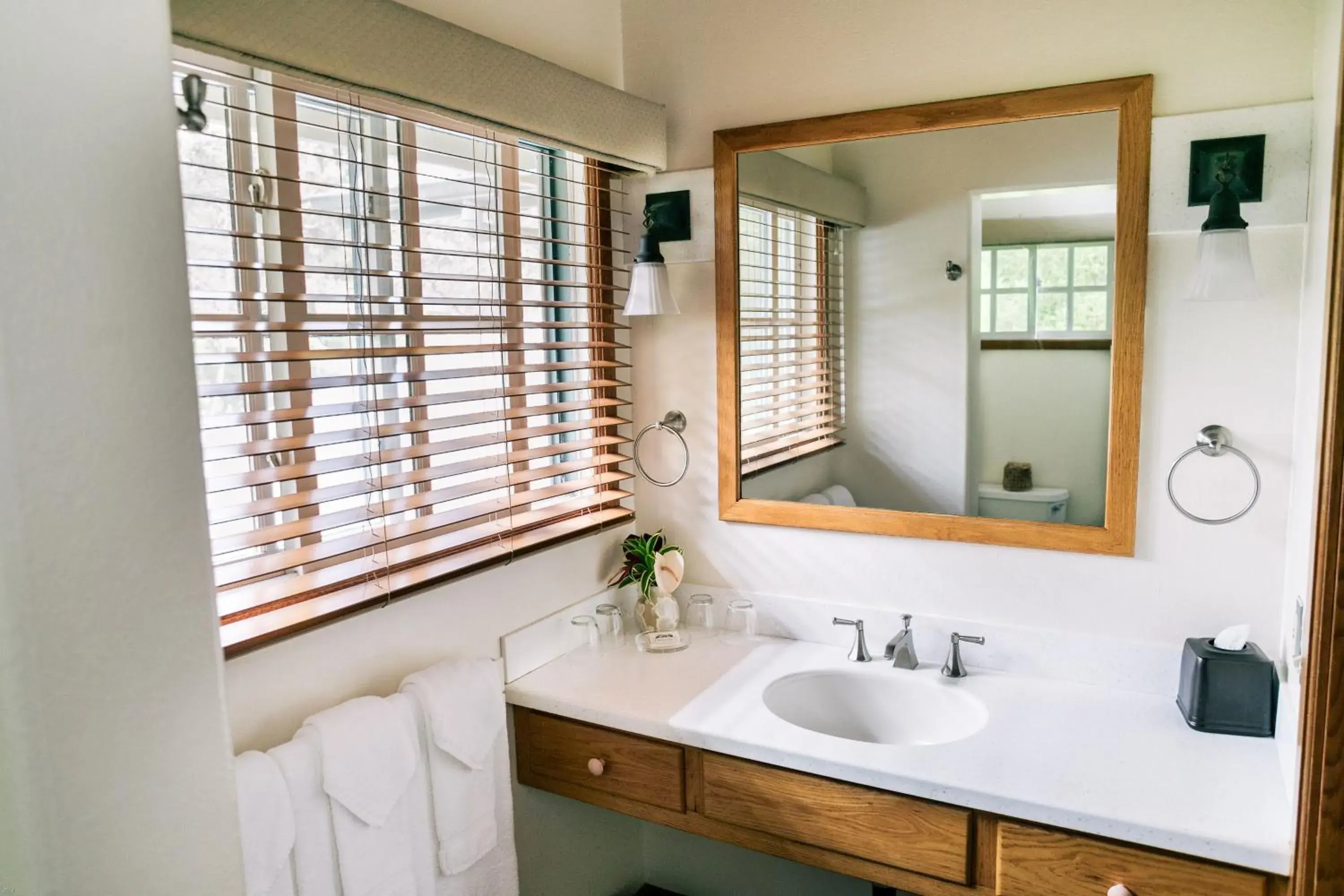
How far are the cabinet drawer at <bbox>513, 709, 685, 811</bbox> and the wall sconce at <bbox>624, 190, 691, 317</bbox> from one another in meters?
0.91

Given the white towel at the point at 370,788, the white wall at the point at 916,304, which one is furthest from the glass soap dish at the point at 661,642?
the white towel at the point at 370,788

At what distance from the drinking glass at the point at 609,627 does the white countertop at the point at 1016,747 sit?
8 centimetres

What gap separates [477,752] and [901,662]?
872mm

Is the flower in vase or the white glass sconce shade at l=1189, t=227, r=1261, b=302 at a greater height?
the white glass sconce shade at l=1189, t=227, r=1261, b=302

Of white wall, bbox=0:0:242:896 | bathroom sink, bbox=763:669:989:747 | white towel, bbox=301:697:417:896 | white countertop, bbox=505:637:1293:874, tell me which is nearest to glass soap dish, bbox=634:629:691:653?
white countertop, bbox=505:637:1293:874

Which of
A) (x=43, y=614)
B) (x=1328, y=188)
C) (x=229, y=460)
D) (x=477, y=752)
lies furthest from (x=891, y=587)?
(x=43, y=614)

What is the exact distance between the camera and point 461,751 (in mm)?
1583

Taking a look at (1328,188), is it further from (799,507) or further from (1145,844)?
(799,507)

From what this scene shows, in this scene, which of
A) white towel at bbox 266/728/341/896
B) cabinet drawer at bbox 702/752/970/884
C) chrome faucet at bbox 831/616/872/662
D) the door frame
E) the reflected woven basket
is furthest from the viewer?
chrome faucet at bbox 831/616/872/662

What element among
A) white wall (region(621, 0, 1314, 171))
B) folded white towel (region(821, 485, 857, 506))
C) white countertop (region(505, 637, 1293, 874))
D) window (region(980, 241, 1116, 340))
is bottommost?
white countertop (region(505, 637, 1293, 874))

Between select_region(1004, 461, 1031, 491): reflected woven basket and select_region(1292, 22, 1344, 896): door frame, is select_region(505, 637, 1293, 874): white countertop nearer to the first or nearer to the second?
select_region(1292, 22, 1344, 896): door frame

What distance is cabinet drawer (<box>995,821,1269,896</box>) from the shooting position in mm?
1281

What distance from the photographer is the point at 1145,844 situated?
1309 mm

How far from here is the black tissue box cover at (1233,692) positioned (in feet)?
4.97
